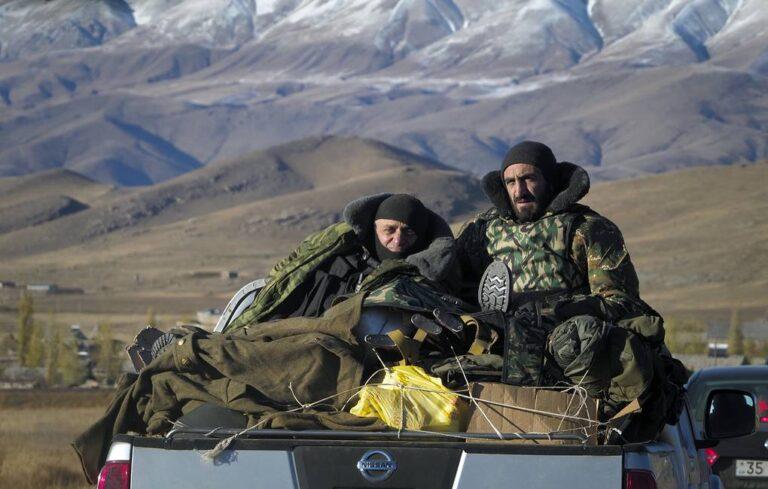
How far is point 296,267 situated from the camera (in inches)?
288

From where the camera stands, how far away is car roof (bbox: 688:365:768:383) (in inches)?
436

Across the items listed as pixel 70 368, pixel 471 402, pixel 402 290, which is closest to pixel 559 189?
pixel 402 290

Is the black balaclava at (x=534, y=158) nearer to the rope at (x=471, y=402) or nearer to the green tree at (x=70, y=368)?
the rope at (x=471, y=402)

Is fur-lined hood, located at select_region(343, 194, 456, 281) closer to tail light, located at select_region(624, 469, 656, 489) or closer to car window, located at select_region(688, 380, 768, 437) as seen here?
tail light, located at select_region(624, 469, 656, 489)

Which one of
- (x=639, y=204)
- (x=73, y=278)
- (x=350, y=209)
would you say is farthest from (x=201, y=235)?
(x=350, y=209)

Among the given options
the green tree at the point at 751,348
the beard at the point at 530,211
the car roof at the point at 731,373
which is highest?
the beard at the point at 530,211

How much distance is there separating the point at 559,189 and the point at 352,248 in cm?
102

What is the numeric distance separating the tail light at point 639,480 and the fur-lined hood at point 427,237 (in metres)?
1.86

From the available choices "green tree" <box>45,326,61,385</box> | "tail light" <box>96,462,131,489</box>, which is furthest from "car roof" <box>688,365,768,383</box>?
"green tree" <box>45,326,61,385</box>

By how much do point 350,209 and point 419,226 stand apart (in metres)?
0.32

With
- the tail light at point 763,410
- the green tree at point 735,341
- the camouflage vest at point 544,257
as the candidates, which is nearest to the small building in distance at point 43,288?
the green tree at point 735,341

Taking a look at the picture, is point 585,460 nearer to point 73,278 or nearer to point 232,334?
point 232,334

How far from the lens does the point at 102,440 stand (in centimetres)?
609

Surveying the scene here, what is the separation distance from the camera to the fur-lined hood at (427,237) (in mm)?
6922
